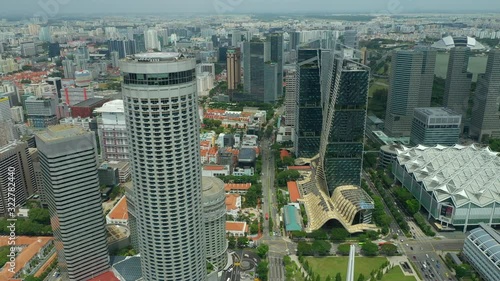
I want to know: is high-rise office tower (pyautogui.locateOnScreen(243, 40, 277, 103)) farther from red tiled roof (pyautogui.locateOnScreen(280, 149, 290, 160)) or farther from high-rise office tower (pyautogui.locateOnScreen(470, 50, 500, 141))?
high-rise office tower (pyautogui.locateOnScreen(470, 50, 500, 141))

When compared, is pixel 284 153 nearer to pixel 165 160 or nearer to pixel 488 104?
pixel 488 104

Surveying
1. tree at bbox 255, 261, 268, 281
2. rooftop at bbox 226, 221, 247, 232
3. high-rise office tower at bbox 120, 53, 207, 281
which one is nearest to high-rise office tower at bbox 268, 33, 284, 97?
rooftop at bbox 226, 221, 247, 232

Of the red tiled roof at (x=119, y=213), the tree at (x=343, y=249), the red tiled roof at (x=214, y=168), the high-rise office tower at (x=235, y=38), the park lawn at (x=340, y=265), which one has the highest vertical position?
the high-rise office tower at (x=235, y=38)

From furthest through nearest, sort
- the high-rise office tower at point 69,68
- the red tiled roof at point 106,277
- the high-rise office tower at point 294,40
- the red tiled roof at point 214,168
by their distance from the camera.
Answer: the high-rise office tower at point 294,40 → the high-rise office tower at point 69,68 → the red tiled roof at point 214,168 → the red tiled roof at point 106,277

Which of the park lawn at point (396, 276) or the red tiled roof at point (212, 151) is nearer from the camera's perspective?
the park lawn at point (396, 276)

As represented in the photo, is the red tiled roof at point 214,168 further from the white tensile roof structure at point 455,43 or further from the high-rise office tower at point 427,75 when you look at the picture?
the white tensile roof structure at point 455,43

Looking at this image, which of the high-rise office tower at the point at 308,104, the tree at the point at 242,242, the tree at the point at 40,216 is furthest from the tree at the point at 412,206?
the tree at the point at 40,216
